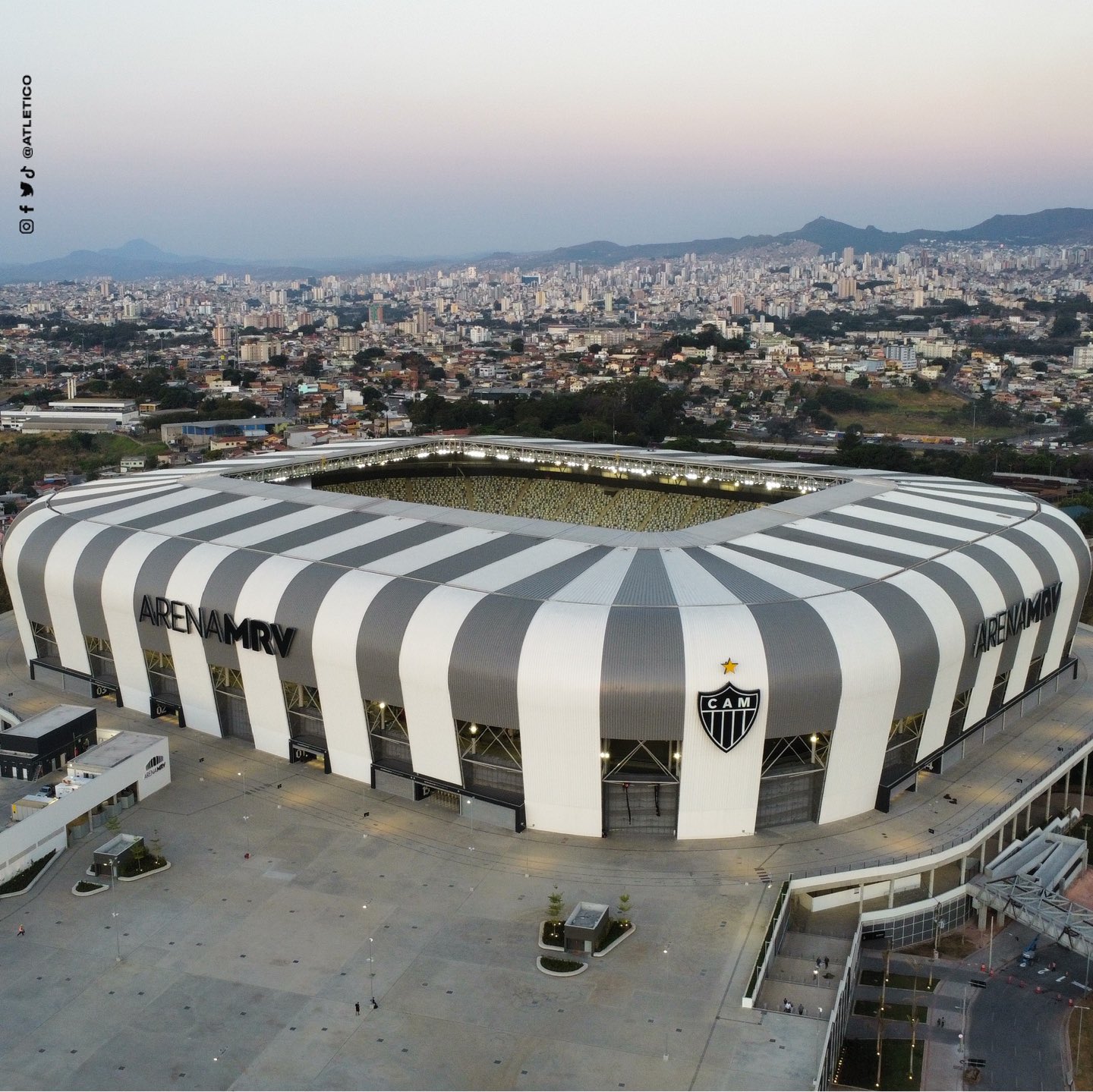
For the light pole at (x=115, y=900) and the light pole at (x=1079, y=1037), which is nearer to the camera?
the light pole at (x=1079, y=1037)

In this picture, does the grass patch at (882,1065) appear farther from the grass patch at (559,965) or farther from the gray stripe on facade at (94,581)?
the gray stripe on facade at (94,581)

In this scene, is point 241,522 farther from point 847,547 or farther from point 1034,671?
point 1034,671

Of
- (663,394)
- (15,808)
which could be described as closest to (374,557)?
(15,808)

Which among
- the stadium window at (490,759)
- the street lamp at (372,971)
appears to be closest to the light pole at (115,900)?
the street lamp at (372,971)

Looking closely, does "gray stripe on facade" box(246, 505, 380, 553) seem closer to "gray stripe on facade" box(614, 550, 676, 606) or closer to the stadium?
the stadium

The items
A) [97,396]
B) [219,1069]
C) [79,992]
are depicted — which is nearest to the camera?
[219,1069]

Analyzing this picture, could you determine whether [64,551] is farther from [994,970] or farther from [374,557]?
[994,970]
